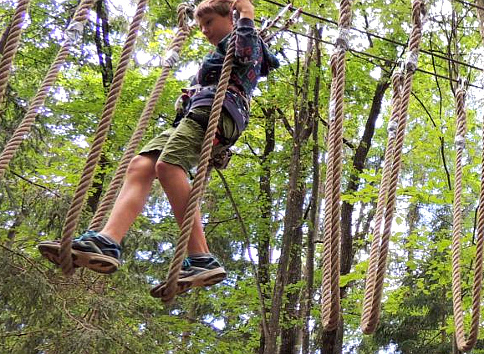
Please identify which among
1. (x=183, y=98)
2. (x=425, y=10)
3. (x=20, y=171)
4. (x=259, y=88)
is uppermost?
(x=259, y=88)

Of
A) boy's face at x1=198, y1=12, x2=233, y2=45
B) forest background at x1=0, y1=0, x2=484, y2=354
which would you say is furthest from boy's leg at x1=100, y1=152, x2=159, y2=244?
forest background at x1=0, y1=0, x2=484, y2=354

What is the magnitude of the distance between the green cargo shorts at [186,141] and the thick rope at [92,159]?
1.29ft

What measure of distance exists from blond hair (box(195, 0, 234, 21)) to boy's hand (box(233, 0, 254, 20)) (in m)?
0.10

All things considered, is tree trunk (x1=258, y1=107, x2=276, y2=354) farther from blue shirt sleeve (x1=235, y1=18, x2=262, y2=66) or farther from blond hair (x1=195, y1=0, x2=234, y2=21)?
blue shirt sleeve (x1=235, y1=18, x2=262, y2=66)

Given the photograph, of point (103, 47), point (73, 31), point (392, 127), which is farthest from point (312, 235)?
point (73, 31)

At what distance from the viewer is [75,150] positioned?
7.10 m

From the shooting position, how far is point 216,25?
2492 mm

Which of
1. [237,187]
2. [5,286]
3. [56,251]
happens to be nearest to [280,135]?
[237,187]

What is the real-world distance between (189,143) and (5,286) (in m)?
3.26

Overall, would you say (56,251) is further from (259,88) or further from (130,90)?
(259,88)

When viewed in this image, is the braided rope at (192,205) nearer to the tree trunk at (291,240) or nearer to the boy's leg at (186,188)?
the boy's leg at (186,188)

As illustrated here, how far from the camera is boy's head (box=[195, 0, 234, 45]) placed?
8.06 feet

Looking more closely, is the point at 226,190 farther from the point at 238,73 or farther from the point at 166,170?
the point at 166,170

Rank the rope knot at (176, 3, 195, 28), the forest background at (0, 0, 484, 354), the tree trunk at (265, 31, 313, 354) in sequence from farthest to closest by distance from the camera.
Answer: the tree trunk at (265, 31, 313, 354)
the forest background at (0, 0, 484, 354)
the rope knot at (176, 3, 195, 28)
